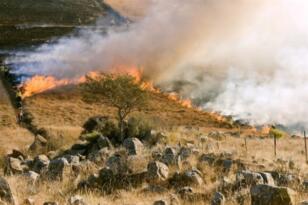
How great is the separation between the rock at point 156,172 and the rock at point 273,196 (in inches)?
230

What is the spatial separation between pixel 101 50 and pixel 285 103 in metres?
47.0

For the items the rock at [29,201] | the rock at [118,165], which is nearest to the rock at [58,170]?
the rock at [118,165]

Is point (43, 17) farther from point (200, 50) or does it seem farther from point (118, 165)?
point (118, 165)

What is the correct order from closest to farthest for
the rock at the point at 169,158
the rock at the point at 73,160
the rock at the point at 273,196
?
1. the rock at the point at 273,196
2. the rock at the point at 169,158
3. the rock at the point at 73,160

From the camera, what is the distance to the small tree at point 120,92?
204 ft

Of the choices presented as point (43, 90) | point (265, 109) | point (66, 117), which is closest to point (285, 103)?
point (265, 109)

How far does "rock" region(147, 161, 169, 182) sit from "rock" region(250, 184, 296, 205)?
19.1 ft

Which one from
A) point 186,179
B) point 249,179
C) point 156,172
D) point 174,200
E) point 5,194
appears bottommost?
point 186,179

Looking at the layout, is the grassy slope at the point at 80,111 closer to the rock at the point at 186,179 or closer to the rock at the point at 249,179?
the rock at the point at 186,179

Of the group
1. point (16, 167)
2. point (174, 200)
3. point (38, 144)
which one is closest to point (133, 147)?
point (16, 167)

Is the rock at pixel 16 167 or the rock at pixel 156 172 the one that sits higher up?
the rock at pixel 156 172

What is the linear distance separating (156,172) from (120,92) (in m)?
45.6

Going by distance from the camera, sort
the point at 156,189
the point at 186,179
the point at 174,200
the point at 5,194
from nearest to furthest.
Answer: the point at 174,200 < the point at 5,194 < the point at 156,189 < the point at 186,179

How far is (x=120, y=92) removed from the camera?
2459 inches
